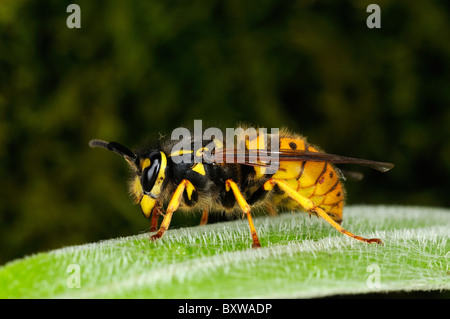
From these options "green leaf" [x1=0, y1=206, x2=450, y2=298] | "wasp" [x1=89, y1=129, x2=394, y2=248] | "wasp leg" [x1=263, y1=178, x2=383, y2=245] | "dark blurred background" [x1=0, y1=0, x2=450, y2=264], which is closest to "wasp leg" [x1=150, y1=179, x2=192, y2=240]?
"wasp" [x1=89, y1=129, x2=394, y2=248]

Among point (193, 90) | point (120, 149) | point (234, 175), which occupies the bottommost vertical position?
point (234, 175)

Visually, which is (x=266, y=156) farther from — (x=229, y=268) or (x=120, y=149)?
(x=229, y=268)

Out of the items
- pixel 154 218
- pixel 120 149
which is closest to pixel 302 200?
pixel 154 218

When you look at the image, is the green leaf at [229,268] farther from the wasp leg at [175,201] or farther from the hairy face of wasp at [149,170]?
the hairy face of wasp at [149,170]

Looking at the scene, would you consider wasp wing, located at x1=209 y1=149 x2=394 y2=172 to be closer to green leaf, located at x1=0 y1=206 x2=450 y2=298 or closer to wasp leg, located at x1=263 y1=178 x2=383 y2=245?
wasp leg, located at x1=263 y1=178 x2=383 y2=245

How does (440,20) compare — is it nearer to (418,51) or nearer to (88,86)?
(418,51)

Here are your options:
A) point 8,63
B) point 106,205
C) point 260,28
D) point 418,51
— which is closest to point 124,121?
point 106,205

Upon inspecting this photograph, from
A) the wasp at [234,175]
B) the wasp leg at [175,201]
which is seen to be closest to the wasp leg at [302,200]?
the wasp at [234,175]
